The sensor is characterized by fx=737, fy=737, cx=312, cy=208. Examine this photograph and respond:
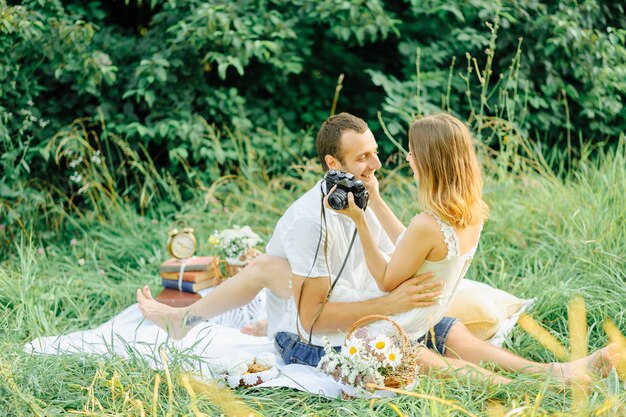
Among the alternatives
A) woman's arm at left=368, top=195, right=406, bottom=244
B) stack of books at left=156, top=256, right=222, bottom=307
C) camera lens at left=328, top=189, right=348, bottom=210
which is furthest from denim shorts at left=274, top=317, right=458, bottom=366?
stack of books at left=156, top=256, right=222, bottom=307

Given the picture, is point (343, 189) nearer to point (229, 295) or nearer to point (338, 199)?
point (338, 199)

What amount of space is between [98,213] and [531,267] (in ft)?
9.81

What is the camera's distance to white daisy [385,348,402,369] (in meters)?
2.65

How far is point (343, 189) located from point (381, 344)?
1.93 ft

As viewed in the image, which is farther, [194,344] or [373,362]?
[194,344]

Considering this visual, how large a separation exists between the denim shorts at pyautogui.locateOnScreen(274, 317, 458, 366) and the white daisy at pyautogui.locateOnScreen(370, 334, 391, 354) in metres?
0.42

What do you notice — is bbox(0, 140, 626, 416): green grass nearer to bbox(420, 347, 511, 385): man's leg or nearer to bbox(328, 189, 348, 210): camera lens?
bbox(420, 347, 511, 385): man's leg

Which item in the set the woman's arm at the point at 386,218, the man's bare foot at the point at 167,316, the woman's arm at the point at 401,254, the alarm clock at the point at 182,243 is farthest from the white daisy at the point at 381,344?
the alarm clock at the point at 182,243

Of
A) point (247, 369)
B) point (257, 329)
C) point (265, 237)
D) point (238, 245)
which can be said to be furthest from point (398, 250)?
point (265, 237)

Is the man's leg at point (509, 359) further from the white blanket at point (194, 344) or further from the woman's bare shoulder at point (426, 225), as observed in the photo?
the woman's bare shoulder at point (426, 225)

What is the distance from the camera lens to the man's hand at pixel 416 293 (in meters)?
2.91

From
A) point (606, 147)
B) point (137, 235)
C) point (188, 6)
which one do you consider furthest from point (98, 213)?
point (606, 147)

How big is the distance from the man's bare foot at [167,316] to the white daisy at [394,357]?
1.21m

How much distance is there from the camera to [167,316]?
11.9 feet
